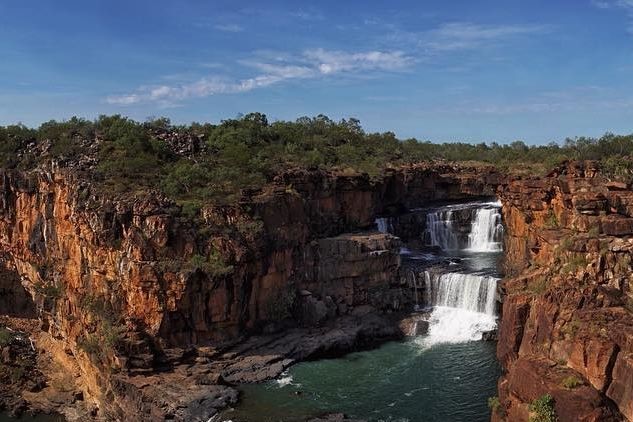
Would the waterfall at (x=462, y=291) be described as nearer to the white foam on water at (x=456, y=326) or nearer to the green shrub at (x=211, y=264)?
the white foam on water at (x=456, y=326)

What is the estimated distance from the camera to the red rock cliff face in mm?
19078

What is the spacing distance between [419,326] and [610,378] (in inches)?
711

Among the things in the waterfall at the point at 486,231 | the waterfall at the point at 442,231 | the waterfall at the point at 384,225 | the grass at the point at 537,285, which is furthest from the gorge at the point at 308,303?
the waterfall at the point at 442,231

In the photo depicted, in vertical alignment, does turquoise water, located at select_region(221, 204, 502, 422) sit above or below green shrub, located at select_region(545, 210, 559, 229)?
below

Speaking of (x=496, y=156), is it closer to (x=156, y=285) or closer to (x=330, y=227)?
(x=330, y=227)

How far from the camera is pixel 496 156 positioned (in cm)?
6712

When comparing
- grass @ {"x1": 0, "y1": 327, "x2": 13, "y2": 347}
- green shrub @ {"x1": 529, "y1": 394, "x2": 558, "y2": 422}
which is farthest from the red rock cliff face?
grass @ {"x1": 0, "y1": 327, "x2": 13, "y2": 347}

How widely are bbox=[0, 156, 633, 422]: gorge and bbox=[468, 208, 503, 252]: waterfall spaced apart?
1.93 m

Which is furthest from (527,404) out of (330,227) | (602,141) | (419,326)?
(602,141)

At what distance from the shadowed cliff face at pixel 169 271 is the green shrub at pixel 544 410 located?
14451 mm

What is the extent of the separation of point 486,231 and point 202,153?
73.3 ft

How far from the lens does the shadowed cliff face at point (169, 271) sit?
32750 millimetres

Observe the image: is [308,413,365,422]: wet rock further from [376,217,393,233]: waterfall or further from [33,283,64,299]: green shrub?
[376,217,393,233]: waterfall

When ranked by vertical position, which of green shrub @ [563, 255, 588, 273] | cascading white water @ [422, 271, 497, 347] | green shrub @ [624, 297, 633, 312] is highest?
green shrub @ [563, 255, 588, 273]
